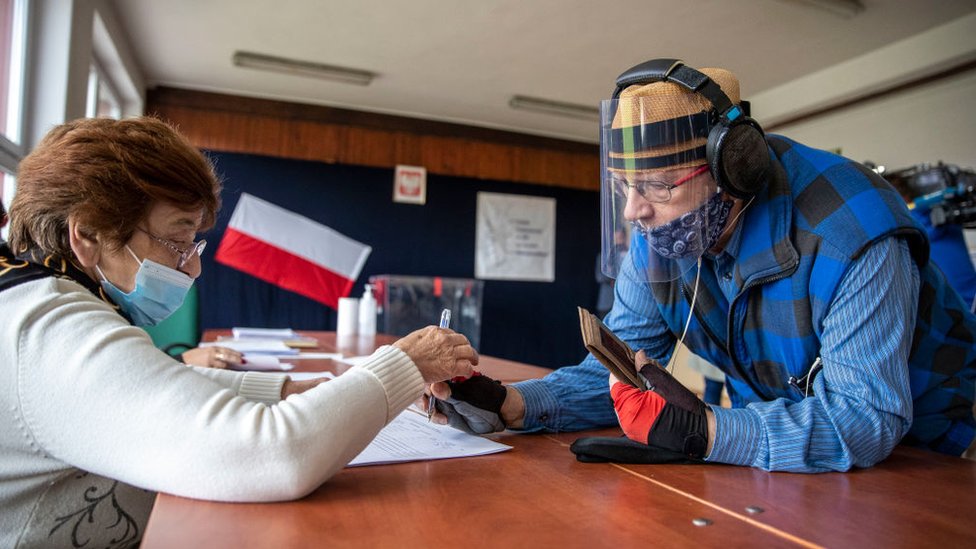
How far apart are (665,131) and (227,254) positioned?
5064 millimetres

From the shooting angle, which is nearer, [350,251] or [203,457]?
[203,457]

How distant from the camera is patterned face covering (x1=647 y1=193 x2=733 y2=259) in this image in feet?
4.08

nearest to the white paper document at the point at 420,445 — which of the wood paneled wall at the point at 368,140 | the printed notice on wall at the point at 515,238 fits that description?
the wood paneled wall at the point at 368,140

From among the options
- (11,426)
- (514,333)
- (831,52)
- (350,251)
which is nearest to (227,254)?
(350,251)

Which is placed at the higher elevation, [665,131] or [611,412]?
[665,131]

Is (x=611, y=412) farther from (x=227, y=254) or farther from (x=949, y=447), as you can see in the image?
(x=227, y=254)

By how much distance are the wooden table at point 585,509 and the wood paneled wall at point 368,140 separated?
4.77m

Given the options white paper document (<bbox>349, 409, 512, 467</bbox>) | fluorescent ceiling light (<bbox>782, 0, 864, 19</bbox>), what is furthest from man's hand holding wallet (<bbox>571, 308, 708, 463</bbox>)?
fluorescent ceiling light (<bbox>782, 0, 864, 19</bbox>)

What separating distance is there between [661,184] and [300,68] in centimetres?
421

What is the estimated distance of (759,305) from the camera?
1242 millimetres

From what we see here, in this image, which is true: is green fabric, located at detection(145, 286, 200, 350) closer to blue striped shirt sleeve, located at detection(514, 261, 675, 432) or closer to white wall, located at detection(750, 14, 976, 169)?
blue striped shirt sleeve, located at detection(514, 261, 675, 432)

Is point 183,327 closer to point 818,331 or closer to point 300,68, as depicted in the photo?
point 300,68

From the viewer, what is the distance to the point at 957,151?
4.13 metres

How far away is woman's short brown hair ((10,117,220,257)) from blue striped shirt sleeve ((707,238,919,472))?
932mm
